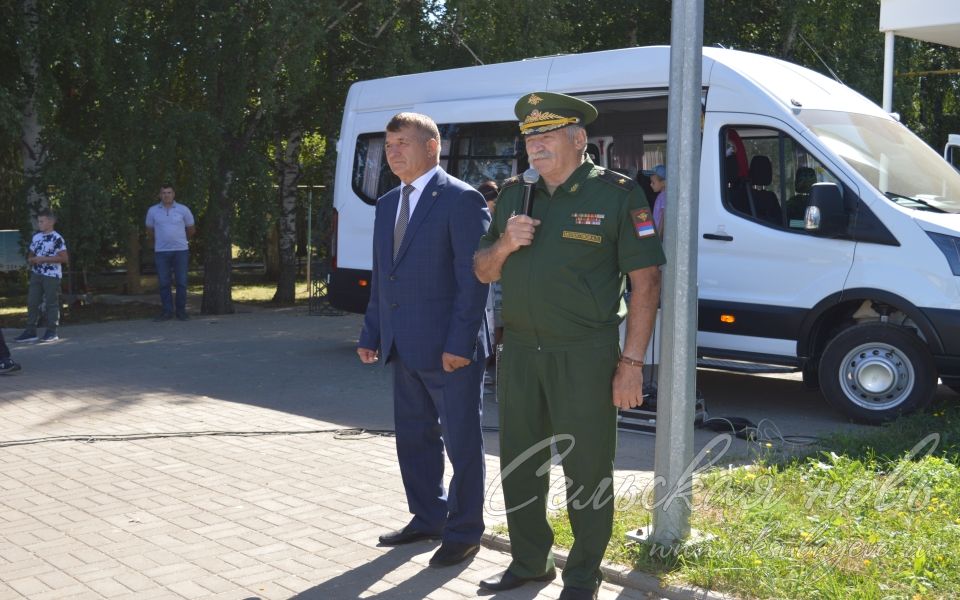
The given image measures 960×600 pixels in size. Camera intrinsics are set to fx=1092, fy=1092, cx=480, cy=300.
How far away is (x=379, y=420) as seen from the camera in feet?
28.0

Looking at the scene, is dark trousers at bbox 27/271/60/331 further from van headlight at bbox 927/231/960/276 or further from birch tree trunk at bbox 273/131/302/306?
van headlight at bbox 927/231/960/276

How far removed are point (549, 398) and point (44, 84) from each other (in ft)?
43.7

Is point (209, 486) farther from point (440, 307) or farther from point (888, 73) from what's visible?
point (888, 73)

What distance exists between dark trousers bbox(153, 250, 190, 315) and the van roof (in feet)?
17.4

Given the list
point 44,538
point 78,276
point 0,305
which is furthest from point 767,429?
point 0,305

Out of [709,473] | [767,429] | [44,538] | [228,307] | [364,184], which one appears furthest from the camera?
[228,307]

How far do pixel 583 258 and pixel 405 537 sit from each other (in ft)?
5.92

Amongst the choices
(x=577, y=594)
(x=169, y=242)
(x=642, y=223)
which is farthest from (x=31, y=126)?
(x=577, y=594)

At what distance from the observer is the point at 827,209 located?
833cm

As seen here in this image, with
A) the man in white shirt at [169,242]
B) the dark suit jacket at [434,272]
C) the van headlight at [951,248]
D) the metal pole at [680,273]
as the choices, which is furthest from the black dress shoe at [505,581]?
the man in white shirt at [169,242]

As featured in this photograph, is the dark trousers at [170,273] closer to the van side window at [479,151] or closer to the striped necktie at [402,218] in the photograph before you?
the van side window at [479,151]

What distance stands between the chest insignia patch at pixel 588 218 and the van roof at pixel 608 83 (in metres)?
4.55

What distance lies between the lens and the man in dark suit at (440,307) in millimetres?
5012

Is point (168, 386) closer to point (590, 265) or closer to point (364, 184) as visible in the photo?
point (364, 184)
